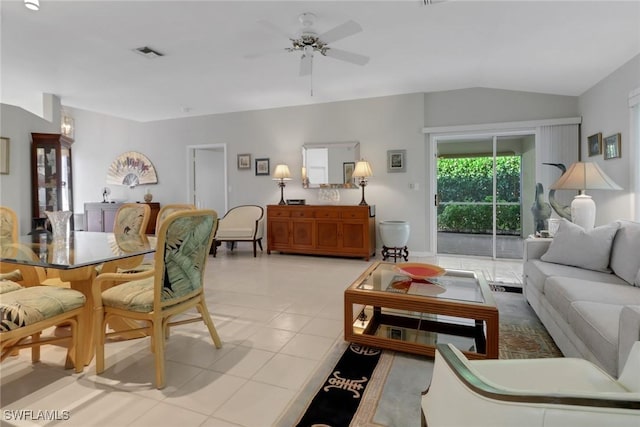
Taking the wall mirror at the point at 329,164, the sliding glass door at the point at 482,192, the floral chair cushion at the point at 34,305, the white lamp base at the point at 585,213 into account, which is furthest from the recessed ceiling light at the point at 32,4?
the sliding glass door at the point at 482,192

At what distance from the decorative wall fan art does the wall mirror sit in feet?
11.9

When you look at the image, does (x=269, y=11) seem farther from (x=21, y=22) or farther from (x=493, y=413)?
(x=493, y=413)

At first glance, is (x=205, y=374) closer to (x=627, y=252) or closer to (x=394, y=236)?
(x=627, y=252)

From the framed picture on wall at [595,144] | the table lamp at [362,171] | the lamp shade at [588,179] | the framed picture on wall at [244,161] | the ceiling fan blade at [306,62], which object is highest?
the ceiling fan blade at [306,62]

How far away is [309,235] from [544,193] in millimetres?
3557

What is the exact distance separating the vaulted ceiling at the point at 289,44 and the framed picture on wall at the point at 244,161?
125 centimetres

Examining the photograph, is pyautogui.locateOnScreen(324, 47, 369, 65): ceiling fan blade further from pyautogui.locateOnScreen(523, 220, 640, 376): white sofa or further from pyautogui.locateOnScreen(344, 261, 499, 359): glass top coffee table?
pyautogui.locateOnScreen(523, 220, 640, 376): white sofa

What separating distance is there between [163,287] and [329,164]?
13.8ft

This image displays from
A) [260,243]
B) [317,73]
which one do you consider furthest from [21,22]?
[260,243]

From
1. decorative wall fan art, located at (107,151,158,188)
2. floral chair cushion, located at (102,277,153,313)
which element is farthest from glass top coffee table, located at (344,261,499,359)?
decorative wall fan art, located at (107,151,158,188)

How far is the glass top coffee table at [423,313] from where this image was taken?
6.25ft

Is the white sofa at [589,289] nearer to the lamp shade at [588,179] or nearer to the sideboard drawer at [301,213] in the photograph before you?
the lamp shade at [588,179]

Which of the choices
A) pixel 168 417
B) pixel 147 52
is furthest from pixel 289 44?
pixel 168 417

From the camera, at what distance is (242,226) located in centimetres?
594
